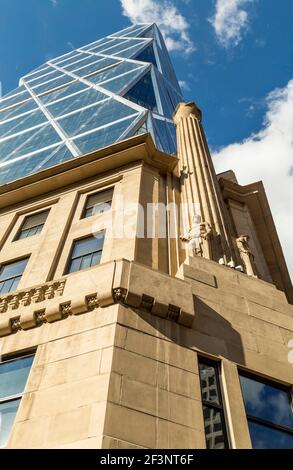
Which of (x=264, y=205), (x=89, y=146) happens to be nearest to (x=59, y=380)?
(x=264, y=205)

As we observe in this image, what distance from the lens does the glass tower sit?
6862 cm

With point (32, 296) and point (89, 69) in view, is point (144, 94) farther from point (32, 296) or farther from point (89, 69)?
point (32, 296)

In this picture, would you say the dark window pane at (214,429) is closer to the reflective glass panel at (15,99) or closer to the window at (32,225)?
the window at (32,225)

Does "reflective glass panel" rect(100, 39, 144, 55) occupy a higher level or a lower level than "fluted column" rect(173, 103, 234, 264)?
higher

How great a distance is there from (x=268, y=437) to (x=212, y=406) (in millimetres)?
1541

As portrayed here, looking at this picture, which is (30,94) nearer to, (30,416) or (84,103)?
(84,103)

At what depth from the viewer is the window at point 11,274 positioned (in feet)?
57.9

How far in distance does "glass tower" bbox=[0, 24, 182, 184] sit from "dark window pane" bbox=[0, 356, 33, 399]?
1979 inches

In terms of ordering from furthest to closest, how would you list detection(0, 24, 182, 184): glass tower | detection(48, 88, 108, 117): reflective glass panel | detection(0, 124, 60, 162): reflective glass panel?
detection(48, 88, 108, 117): reflective glass panel, detection(0, 124, 60, 162): reflective glass panel, detection(0, 24, 182, 184): glass tower

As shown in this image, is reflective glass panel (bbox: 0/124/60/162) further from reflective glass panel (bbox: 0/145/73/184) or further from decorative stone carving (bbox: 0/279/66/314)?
decorative stone carving (bbox: 0/279/66/314)

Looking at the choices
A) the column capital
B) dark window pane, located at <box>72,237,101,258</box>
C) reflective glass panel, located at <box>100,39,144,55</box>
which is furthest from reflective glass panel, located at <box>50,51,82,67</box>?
dark window pane, located at <box>72,237,101,258</box>

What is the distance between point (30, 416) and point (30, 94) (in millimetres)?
124204

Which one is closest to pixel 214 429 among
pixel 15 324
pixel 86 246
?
pixel 15 324
